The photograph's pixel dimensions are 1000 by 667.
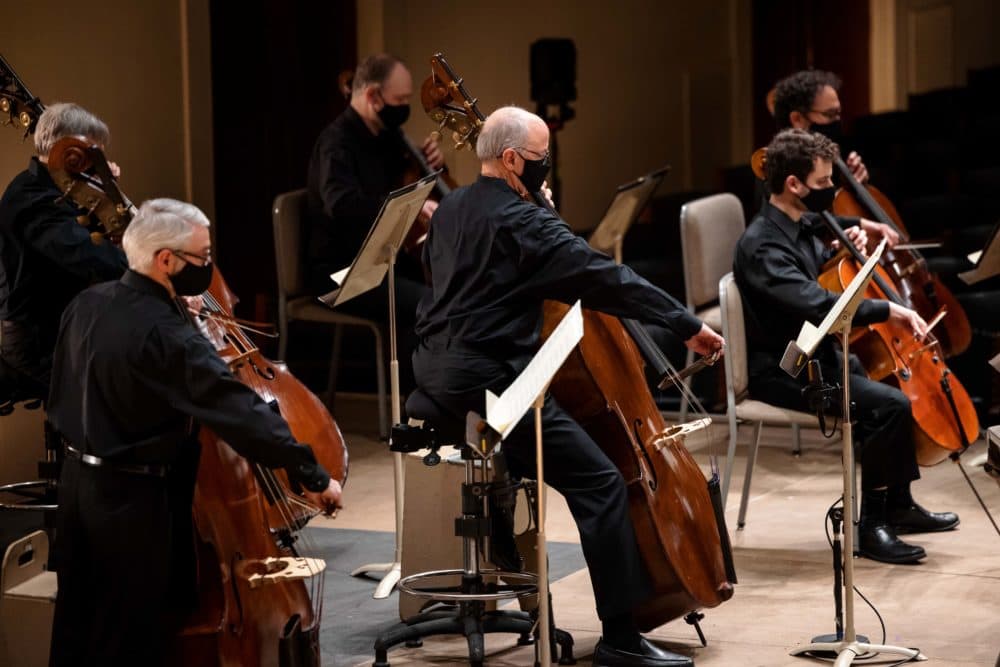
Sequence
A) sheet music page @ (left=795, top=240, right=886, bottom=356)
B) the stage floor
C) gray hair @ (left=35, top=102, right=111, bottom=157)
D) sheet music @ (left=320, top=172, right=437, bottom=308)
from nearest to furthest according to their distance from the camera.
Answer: sheet music page @ (left=795, top=240, right=886, bottom=356)
the stage floor
sheet music @ (left=320, top=172, right=437, bottom=308)
gray hair @ (left=35, top=102, right=111, bottom=157)

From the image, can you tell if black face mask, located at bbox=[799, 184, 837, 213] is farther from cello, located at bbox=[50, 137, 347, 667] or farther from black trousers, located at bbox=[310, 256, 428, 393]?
cello, located at bbox=[50, 137, 347, 667]

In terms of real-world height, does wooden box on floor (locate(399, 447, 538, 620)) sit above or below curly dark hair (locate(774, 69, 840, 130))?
below

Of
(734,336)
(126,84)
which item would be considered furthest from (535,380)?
(126,84)

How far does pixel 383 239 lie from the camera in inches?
162

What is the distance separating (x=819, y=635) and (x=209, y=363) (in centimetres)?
171

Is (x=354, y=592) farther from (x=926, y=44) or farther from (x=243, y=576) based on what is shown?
(x=926, y=44)

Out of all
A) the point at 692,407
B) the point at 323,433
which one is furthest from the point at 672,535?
the point at 692,407

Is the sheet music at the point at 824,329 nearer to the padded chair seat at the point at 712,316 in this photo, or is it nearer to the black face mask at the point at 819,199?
the black face mask at the point at 819,199

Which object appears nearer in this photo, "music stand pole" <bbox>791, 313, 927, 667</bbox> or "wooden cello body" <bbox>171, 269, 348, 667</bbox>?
"wooden cello body" <bbox>171, 269, 348, 667</bbox>

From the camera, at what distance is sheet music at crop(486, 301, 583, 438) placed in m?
2.77

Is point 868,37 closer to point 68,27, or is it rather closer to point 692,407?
point 692,407

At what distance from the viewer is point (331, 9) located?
24.4ft

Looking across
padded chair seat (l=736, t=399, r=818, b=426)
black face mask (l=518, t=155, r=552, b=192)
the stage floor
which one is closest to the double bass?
the stage floor

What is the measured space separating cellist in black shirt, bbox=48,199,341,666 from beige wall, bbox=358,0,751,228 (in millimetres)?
4386
